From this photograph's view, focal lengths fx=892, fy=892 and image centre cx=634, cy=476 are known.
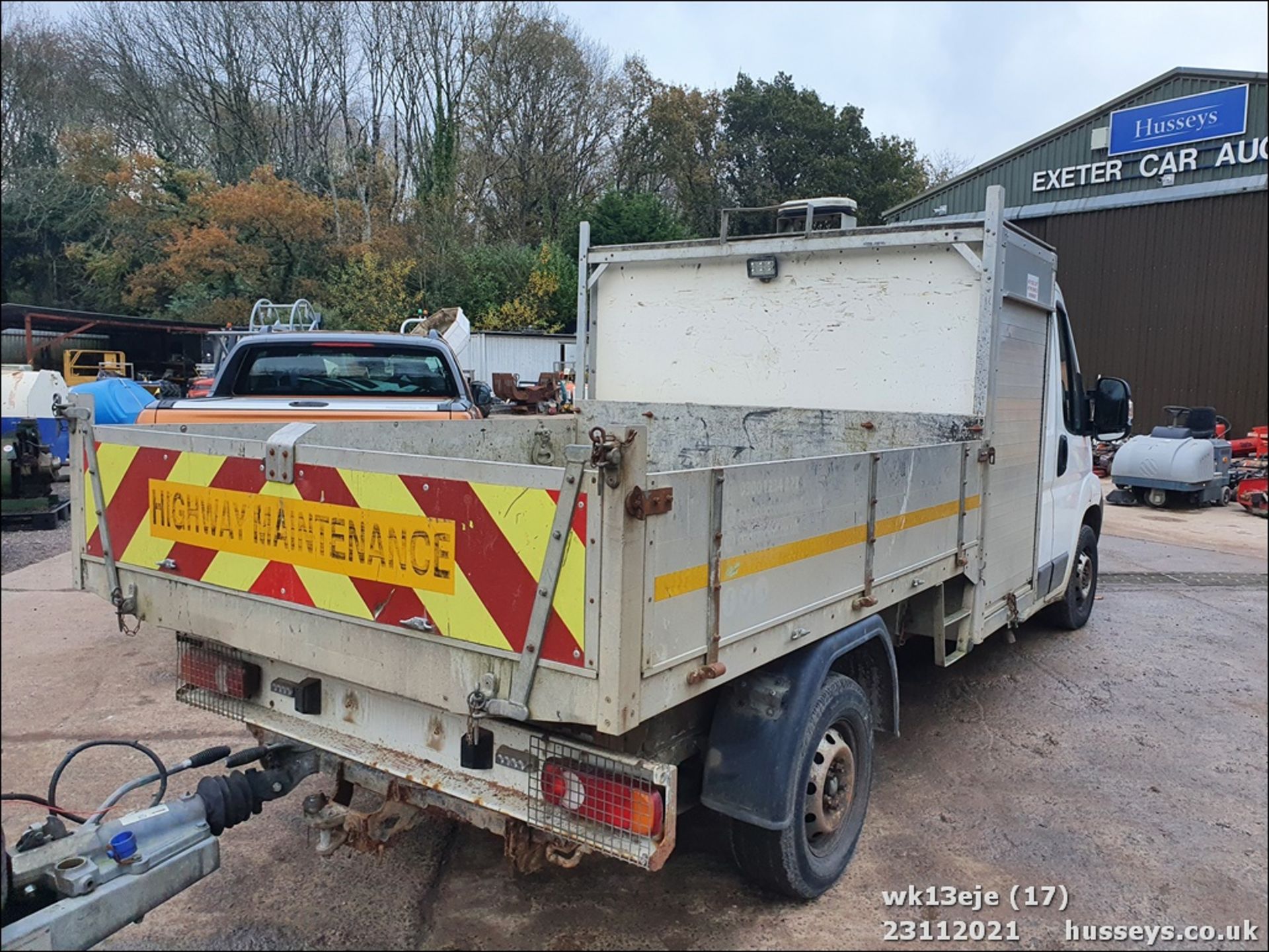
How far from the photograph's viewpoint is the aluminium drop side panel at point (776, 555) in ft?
7.59

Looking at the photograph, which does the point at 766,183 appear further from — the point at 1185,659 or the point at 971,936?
the point at 971,936

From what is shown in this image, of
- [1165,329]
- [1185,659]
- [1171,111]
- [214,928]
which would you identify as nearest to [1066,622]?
[1185,659]

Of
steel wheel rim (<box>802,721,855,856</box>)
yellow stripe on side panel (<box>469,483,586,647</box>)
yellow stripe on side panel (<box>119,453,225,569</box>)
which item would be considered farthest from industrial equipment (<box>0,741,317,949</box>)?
steel wheel rim (<box>802,721,855,856</box>)

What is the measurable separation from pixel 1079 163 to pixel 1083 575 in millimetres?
13895

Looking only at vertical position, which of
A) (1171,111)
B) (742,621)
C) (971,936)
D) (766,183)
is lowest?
(971,936)

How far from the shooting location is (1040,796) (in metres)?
4.03

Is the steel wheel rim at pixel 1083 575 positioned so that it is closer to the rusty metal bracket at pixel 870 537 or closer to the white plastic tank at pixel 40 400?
the rusty metal bracket at pixel 870 537

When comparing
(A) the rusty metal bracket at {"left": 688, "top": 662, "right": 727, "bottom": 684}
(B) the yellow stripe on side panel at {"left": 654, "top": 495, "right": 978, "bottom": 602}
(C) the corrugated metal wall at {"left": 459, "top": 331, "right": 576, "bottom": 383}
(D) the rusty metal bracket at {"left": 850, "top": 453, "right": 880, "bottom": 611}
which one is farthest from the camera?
(C) the corrugated metal wall at {"left": 459, "top": 331, "right": 576, "bottom": 383}

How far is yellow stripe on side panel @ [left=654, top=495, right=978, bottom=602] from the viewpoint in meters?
2.33

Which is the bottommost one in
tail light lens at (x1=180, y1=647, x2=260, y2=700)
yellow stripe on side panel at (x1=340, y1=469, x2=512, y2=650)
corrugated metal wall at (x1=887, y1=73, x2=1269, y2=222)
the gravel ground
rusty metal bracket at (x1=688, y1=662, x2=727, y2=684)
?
the gravel ground

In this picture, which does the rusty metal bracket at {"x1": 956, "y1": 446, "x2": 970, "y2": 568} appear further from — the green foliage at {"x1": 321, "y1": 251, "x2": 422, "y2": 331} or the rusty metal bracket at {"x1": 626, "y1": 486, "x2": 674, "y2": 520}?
the green foliage at {"x1": 321, "y1": 251, "x2": 422, "y2": 331}

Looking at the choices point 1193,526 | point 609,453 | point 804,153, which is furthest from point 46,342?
point 609,453

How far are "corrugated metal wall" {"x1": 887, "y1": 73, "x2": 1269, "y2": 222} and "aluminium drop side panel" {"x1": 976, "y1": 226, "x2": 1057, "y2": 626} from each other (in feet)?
32.2

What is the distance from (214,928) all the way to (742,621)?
2020 mm
